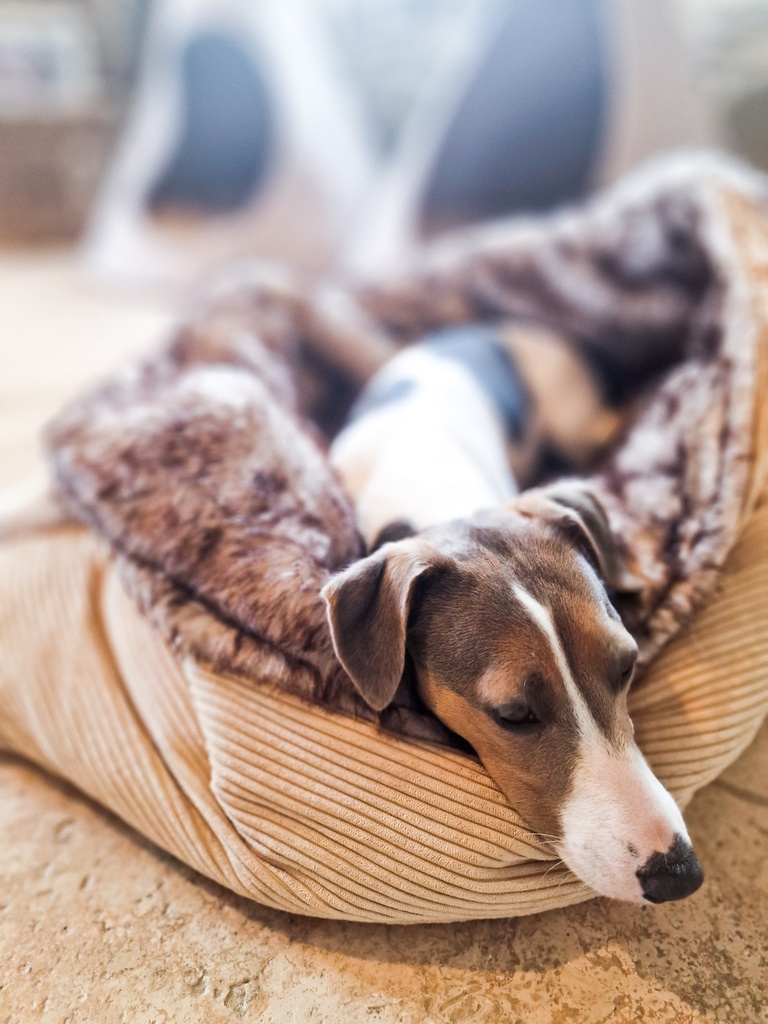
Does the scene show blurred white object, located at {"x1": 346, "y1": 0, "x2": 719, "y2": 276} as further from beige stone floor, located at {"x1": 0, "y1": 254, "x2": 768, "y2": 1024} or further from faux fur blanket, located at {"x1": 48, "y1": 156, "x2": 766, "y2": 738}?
beige stone floor, located at {"x1": 0, "y1": 254, "x2": 768, "y2": 1024}

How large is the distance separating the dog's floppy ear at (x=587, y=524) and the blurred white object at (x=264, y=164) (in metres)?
3.08

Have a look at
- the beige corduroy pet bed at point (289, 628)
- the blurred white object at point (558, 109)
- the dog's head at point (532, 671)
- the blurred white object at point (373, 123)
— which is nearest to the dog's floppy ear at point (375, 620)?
the dog's head at point (532, 671)

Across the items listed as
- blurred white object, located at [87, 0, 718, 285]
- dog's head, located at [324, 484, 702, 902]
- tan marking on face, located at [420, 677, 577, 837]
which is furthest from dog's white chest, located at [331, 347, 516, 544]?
blurred white object, located at [87, 0, 718, 285]

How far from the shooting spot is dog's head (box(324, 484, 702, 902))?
1.18 metres

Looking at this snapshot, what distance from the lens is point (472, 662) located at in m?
1.28

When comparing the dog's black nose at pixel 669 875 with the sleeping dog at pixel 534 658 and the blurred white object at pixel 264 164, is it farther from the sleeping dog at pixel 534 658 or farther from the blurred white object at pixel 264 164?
the blurred white object at pixel 264 164

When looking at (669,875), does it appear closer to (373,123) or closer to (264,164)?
(264,164)

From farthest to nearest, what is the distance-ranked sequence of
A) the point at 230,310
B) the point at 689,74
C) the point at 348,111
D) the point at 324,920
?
the point at 348,111 → the point at 689,74 → the point at 230,310 → the point at 324,920

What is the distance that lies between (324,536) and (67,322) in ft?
10.6

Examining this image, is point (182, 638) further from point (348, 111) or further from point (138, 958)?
point (348, 111)

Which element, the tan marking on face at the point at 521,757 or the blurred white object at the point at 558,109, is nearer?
the tan marking on face at the point at 521,757

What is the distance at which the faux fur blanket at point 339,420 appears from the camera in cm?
151

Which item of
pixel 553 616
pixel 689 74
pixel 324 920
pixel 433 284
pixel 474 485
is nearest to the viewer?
pixel 553 616

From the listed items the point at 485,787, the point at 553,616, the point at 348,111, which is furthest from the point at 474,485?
the point at 348,111
